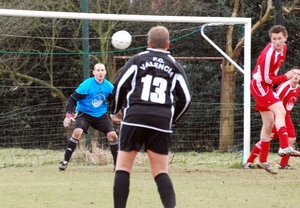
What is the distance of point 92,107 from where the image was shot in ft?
35.2

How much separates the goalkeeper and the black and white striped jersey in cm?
468

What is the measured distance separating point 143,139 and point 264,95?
4105mm

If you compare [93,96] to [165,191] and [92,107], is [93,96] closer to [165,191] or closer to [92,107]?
[92,107]

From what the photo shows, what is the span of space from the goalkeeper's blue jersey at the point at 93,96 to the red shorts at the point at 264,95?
233 cm

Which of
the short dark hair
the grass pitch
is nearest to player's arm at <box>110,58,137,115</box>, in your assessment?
the short dark hair

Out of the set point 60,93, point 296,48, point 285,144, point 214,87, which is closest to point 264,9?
point 296,48

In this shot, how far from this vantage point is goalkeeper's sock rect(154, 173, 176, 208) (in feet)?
19.0

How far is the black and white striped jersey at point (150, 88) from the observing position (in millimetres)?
5801

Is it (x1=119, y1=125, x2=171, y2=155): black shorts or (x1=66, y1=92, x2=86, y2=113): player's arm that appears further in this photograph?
(x1=66, y1=92, x2=86, y2=113): player's arm

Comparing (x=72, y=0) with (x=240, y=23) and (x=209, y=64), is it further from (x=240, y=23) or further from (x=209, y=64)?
(x=240, y=23)

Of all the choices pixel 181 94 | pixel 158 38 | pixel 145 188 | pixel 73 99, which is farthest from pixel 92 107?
pixel 158 38

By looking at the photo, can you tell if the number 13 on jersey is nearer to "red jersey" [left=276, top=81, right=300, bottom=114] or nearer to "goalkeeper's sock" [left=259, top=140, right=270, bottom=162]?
"goalkeeper's sock" [left=259, top=140, right=270, bottom=162]

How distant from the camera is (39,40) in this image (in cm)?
1508

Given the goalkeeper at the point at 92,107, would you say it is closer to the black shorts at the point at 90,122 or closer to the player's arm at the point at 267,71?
the black shorts at the point at 90,122
